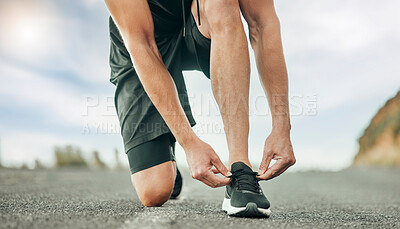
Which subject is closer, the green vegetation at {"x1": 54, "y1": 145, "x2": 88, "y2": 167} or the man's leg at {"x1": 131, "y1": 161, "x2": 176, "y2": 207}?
the man's leg at {"x1": 131, "y1": 161, "x2": 176, "y2": 207}

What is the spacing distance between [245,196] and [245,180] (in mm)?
69

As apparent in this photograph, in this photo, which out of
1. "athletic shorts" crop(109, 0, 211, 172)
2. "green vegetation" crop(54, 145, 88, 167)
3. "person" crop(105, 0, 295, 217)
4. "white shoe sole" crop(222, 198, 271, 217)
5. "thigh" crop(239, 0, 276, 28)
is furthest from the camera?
"green vegetation" crop(54, 145, 88, 167)

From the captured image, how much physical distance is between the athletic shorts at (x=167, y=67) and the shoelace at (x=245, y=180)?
74 centimetres

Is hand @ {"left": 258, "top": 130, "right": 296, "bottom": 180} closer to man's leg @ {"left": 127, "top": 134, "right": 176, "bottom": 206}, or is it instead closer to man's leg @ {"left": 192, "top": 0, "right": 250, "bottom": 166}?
man's leg @ {"left": 192, "top": 0, "right": 250, "bottom": 166}

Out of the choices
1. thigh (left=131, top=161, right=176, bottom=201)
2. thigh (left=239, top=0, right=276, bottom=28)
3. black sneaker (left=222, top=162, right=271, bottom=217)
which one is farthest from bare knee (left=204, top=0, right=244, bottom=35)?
thigh (left=131, top=161, right=176, bottom=201)

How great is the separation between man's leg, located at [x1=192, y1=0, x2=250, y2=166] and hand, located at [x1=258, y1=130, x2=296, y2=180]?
0.28ft

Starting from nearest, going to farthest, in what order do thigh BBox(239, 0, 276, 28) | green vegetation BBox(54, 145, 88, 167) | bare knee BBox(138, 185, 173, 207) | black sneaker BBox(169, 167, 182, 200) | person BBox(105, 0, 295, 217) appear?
person BBox(105, 0, 295, 217)
thigh BBox(239, 0, 276, 28)
bare knee BBox(138, 185, 173, 207)
black sneaker BBox(169, 167, 182, 200)
green vegetation BBox(54, 145, 88, 167)

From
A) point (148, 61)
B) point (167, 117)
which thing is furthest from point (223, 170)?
point (148, 61)

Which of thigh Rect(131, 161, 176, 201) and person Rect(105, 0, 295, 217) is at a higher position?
person Rect(105, 0, 295, 217)

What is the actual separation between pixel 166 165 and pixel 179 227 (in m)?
1.12

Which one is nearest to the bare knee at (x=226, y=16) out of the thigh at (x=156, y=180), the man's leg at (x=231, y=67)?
the man's leg at (x=231, y=67)

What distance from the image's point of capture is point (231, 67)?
154 centimetres

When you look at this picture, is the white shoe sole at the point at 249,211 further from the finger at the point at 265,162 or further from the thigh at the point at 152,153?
the thigh at the point at 152,153

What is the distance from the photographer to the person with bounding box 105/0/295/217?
57.4 inches
